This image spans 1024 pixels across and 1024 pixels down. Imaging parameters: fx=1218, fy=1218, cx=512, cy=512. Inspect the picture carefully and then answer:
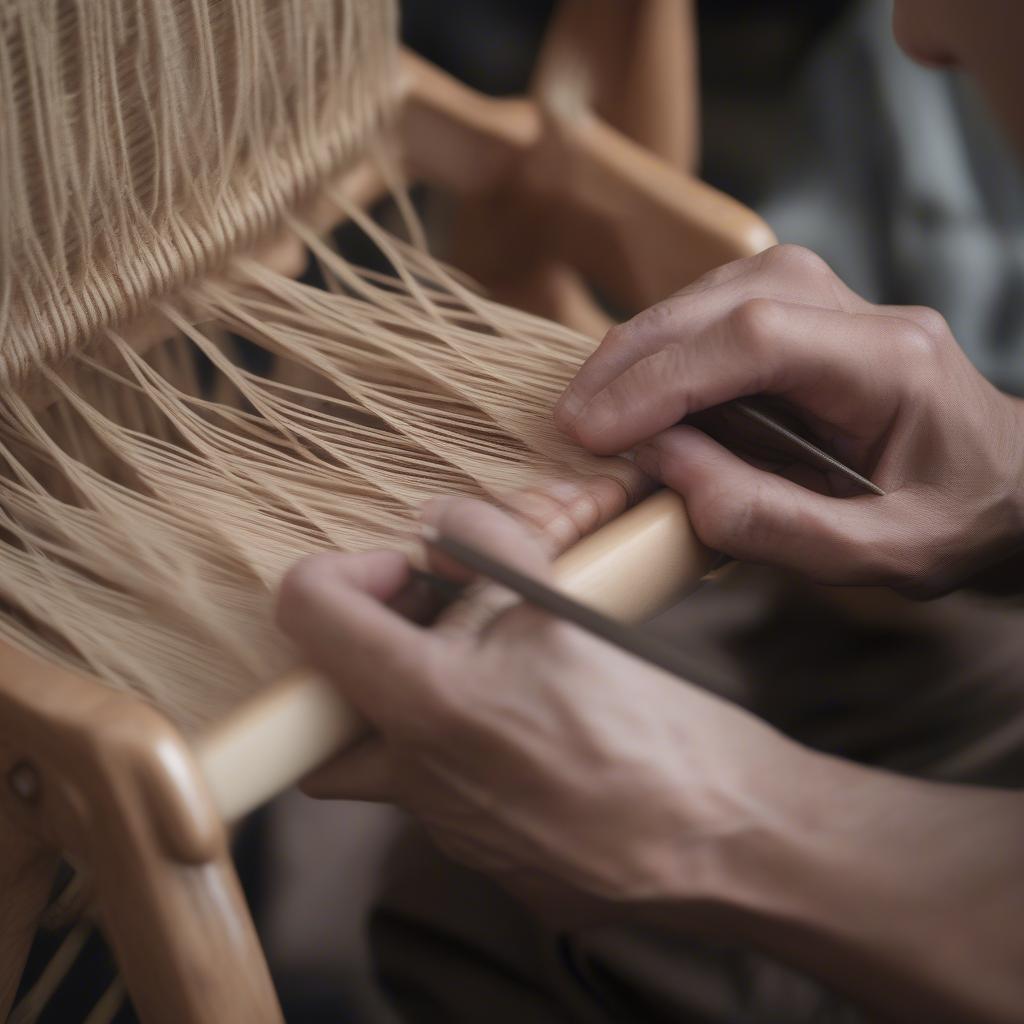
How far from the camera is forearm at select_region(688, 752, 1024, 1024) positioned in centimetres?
44

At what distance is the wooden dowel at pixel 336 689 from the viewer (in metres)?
0.43

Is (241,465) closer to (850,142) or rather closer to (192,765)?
(192,765)

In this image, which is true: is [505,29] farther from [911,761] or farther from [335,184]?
[911,761]

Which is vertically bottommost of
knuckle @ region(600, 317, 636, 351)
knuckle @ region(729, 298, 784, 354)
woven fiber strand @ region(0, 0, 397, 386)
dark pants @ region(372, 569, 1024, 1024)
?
dark pants @ region(372, 569, 1024, 1024)

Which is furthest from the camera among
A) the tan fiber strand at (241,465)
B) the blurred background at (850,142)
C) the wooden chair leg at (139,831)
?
the blurred background at (850,142)

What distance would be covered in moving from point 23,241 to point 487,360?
23cm

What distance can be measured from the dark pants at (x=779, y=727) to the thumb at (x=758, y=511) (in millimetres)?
91

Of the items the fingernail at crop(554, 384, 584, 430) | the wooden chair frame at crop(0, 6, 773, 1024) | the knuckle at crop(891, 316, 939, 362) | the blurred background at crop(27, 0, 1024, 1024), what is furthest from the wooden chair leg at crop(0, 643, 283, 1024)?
the blurred background at crop(27, 0, 1024, 1024)

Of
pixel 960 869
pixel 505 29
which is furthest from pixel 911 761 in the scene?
pixel 505 29

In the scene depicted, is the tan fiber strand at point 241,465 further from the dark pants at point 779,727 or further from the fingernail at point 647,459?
the dark pants at point 779,727

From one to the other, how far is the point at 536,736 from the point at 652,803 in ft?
0.17

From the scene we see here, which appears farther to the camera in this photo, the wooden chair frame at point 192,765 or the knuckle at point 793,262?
the knuckle at point 793,262

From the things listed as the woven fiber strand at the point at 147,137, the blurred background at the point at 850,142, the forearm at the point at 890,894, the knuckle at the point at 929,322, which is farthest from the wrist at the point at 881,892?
the blurred background at the point at 850,142

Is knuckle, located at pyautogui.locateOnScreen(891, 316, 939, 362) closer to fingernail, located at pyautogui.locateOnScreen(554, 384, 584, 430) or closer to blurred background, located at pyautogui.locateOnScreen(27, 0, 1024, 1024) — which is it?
fingernail, located at pyautogui.locateOnScreen(554, 384, 584, 430)
